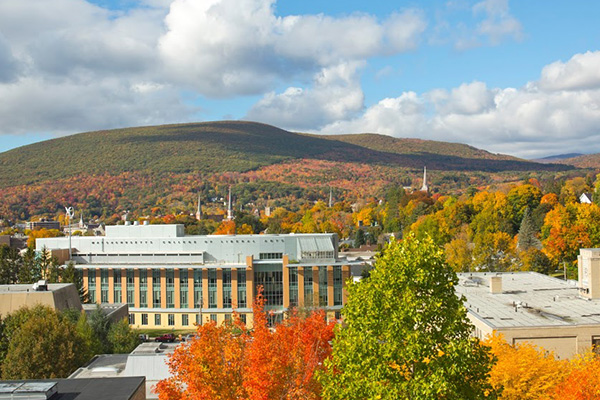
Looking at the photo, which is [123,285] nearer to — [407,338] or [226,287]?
[226,287]

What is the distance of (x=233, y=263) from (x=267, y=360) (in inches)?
1753

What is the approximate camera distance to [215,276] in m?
67.5

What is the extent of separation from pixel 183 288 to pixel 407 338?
52.0 m

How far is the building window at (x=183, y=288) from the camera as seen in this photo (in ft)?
223

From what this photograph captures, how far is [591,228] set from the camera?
255 feet

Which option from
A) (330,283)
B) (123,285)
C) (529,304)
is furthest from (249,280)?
(529,304)

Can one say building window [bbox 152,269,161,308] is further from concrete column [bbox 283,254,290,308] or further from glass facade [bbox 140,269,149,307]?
concrete column [bbox 283,254,290,308]

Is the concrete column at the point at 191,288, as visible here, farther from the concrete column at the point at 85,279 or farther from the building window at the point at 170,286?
the concrete column at the point at 85,279

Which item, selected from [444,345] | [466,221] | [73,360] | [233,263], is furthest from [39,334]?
[466,221]

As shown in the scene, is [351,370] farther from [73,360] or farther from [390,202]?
[390,202]

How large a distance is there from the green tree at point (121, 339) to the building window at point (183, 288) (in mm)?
21061

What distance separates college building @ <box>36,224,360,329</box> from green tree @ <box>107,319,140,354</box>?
18.7 m

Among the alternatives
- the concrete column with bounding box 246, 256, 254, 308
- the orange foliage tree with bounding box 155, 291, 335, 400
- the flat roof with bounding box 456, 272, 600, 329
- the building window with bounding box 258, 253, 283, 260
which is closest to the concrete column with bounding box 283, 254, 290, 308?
the building window with bounding box 258, 253, 283, 260

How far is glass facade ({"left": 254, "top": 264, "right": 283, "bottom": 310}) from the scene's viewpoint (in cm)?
6700
